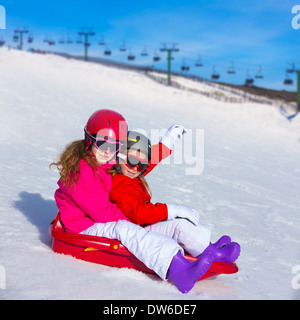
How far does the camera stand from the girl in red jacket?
306cm

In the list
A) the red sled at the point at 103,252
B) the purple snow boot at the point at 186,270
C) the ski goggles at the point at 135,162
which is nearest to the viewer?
the purple snow boot at the point at 186,270

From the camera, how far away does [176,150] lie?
9.82 m

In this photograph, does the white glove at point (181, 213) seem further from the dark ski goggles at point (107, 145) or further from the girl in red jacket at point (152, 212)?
the dark ski goggles at point (107, 145)

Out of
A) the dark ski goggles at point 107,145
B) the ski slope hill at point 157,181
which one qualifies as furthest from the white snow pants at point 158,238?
the dark ski goggles at point 107,145

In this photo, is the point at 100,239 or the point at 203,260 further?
the point at 100,239

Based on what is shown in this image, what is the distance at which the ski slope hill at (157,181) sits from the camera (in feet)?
9.23

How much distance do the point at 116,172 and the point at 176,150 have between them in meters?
6.57

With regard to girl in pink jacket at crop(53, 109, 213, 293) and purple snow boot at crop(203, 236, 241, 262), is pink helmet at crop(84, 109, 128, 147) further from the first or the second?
purple snow boot at crop(203, 236, 241, 262)

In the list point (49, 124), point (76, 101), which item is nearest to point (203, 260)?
point (49, 124)

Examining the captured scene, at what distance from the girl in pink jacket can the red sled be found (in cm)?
6

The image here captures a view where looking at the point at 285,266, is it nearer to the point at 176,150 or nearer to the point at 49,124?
the point at 176,150

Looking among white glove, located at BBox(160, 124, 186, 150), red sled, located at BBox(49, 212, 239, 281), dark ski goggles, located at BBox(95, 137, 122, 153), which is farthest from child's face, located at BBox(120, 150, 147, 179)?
white glove, located at BBox(160, 124, 186, 150)

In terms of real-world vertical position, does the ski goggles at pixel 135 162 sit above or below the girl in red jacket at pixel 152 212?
above

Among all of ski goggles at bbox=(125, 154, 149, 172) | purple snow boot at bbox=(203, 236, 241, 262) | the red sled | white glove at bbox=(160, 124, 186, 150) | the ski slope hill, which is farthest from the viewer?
white glove at bbox=(160, 124, 186, 150)
